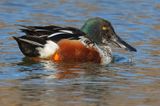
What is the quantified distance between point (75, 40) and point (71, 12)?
421 cm

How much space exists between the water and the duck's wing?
0.62 feet

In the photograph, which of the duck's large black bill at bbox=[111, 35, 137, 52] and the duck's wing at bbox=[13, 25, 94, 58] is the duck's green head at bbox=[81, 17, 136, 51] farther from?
the duck's wing at bbox=[13, 25, 94, 58]

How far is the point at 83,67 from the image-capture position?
36.7ft

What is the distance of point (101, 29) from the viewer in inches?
489

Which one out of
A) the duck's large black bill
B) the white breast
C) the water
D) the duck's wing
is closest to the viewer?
the water

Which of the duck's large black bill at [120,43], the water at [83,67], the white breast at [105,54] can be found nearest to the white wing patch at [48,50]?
the water at [83,67]

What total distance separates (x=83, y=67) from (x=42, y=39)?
782 mm

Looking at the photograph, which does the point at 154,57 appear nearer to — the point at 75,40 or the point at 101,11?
the point at 75,40

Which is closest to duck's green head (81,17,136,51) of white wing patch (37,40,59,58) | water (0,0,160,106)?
water (0,0,160,106)

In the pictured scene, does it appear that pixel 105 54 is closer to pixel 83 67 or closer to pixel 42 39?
pixel 83 67

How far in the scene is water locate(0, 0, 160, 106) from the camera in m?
8.70

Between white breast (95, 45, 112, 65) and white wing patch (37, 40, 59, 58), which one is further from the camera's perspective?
white breast (95, 45, 112, 65)

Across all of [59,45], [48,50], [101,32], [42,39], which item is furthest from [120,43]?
[42,39]

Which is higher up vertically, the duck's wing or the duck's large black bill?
the duck's wing
